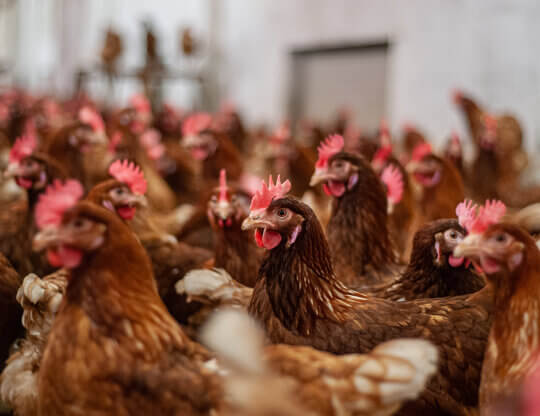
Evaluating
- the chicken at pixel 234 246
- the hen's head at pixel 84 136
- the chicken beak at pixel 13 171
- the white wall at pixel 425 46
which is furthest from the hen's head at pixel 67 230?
the white wall at pixel 425 46

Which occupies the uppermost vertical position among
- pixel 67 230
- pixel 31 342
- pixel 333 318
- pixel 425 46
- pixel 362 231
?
pixel 425 46

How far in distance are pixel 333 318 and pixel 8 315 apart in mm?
1143

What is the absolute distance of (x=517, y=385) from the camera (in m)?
1.25

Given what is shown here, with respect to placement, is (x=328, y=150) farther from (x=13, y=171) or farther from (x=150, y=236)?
(x=13, y=171)

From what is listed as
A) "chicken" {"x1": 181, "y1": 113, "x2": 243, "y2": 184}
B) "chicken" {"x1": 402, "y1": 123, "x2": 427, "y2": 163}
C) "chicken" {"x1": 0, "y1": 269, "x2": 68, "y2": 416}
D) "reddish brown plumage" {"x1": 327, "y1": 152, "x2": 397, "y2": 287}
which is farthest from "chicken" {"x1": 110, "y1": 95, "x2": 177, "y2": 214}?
"chicken" {"x1": 402, "y1": 123, "x2": 427, "y2": 163}

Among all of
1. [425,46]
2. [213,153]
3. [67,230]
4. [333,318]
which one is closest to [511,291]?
[333,318]

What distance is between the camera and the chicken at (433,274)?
192cm

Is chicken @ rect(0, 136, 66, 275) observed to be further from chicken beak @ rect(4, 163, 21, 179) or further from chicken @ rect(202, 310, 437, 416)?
chicken @ rect(202, 310, 437, 416)

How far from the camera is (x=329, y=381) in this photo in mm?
1205

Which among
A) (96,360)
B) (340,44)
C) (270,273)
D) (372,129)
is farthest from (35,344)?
(340,44)

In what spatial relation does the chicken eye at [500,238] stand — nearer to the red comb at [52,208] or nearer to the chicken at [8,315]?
the red comb at [52,208]

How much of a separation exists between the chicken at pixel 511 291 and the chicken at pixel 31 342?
3.88ft

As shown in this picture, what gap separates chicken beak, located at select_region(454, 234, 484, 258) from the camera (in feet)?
4.33

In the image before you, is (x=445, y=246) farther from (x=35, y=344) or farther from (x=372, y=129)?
(x=372, y=129)
